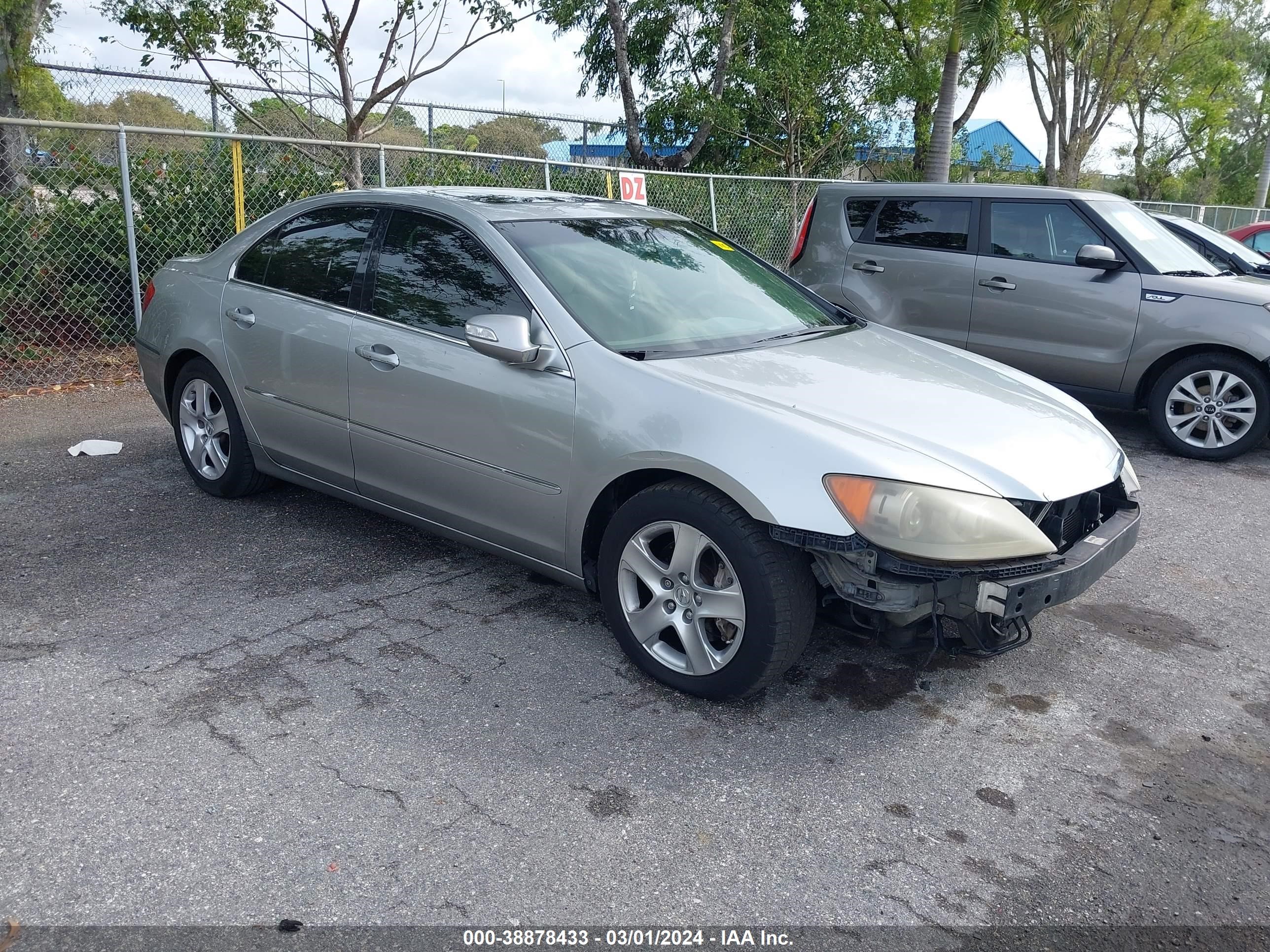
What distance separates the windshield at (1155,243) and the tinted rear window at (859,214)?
1.73m

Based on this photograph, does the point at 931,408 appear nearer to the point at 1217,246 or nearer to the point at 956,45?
the point at 1217,246

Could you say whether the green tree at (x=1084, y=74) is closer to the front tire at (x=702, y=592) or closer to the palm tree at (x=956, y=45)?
the palm tree at (x=956, y=45)

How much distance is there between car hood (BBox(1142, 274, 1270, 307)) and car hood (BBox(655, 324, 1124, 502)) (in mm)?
3446

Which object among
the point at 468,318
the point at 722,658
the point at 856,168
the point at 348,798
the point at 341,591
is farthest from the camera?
the point at 856,168

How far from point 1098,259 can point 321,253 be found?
5266 mm

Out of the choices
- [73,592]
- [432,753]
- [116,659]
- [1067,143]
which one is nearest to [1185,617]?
[432,753]

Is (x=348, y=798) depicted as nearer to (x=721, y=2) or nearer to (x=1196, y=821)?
(x=1196, y=821)

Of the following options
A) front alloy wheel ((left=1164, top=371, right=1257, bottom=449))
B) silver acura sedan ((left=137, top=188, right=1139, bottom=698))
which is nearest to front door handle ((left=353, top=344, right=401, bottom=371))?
silver acura sedan ((left=137, top=188, right=1139, bottom=698))

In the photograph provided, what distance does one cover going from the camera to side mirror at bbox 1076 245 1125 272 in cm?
715

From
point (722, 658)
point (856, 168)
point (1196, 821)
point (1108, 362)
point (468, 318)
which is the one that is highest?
point (856, 168)

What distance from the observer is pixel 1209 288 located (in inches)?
277

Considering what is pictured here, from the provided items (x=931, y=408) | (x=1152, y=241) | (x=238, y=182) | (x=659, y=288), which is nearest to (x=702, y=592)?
(x=931, y=408)

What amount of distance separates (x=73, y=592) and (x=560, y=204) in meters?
2.62

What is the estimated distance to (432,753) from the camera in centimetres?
315
